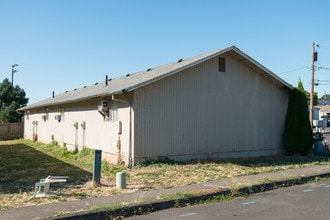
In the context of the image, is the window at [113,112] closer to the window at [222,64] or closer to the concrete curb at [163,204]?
the window at [222,64]

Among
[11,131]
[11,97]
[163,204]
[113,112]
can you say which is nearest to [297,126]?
[113,112]

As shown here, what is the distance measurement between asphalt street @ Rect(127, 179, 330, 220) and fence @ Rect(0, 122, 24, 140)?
32.3 metres

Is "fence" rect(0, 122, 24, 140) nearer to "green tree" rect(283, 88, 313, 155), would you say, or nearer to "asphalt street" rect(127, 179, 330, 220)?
"green tree" rect(283, 88, 313, 155)

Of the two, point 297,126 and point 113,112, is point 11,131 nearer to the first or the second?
point 113,112

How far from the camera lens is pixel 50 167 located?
1400 cm

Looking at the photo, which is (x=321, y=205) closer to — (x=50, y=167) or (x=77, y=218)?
(x=77, y=218)

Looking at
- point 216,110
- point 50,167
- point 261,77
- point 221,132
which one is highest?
point 261,77

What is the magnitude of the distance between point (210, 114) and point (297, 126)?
14.9ft

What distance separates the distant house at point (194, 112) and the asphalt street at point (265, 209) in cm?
541

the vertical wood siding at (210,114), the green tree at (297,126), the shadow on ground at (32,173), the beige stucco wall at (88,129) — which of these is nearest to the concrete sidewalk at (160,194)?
the shadow on ground at (32,173)

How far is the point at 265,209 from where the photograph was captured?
7.23 m

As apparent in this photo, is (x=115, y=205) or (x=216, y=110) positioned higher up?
(x=216, y=110)

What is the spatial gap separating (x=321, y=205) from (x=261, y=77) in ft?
31.3

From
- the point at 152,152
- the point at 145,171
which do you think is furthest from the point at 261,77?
the point at 145,171
